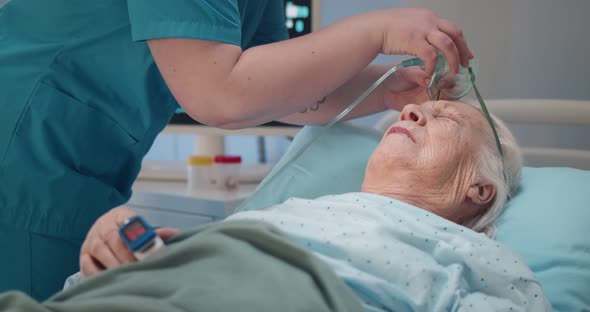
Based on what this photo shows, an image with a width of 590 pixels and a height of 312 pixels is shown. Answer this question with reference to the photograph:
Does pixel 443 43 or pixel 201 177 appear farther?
pixel 201 177

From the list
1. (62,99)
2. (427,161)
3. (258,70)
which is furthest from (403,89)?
(62,99)

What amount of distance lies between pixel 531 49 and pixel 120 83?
1225 mm

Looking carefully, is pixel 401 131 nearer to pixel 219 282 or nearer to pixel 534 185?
pixel 534 185

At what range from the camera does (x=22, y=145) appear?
1270 mm

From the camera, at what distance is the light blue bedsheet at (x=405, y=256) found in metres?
1.03

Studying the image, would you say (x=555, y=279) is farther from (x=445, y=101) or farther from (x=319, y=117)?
(x=319, y=117)

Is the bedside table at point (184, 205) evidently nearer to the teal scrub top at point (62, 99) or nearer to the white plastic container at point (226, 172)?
the white plastic container at point (226, 172)

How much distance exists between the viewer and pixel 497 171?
136 cm

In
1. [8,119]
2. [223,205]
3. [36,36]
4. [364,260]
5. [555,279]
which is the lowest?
[223,205]

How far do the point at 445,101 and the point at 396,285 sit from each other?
1.62 ft

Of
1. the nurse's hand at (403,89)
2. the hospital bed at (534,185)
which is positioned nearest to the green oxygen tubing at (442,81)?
the nurse's hand at (403,89)

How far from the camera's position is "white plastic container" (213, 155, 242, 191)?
2.20 m

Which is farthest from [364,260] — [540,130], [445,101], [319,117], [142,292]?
[540,130]

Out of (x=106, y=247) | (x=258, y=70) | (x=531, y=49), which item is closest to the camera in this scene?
(x=106, y=247)
